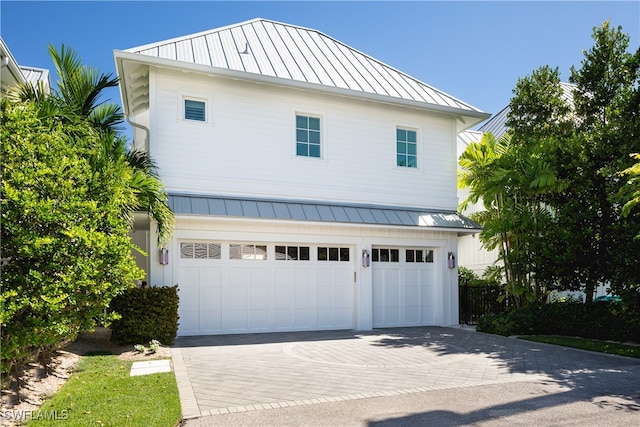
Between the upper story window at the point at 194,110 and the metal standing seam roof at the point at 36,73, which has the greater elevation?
the metal standing seam roof at the point at 36,73

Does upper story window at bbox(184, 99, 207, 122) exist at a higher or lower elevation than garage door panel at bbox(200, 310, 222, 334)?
higher

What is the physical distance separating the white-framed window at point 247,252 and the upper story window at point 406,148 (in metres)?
4.81

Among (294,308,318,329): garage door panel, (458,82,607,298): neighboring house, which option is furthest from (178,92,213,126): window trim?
(458,82,607,298): neighboring house

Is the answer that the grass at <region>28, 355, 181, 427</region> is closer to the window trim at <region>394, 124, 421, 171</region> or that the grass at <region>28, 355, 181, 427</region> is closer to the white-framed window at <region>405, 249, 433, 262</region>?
the white-framed window at <region>405, 249, 433, 262</region>

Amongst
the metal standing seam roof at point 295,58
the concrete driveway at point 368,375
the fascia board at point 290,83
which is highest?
the metal standing seam roof at point 295,58

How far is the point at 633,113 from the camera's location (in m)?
11.8

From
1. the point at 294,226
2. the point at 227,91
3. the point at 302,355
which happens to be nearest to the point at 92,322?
the point at 302,355

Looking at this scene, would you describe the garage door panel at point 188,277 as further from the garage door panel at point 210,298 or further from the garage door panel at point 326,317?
the garage door panel at point 326,317

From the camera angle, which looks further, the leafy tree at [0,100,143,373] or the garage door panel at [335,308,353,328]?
the garage door panel at [335,308,353,328]

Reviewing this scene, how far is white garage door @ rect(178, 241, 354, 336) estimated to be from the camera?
1208cm

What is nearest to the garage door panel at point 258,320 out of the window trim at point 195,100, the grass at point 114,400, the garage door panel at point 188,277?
the garage door panel at point 188,277

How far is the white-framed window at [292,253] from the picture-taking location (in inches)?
512

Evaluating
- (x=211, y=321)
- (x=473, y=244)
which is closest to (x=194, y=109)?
(x=211, y=321)

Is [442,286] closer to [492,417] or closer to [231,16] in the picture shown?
[492,417]
